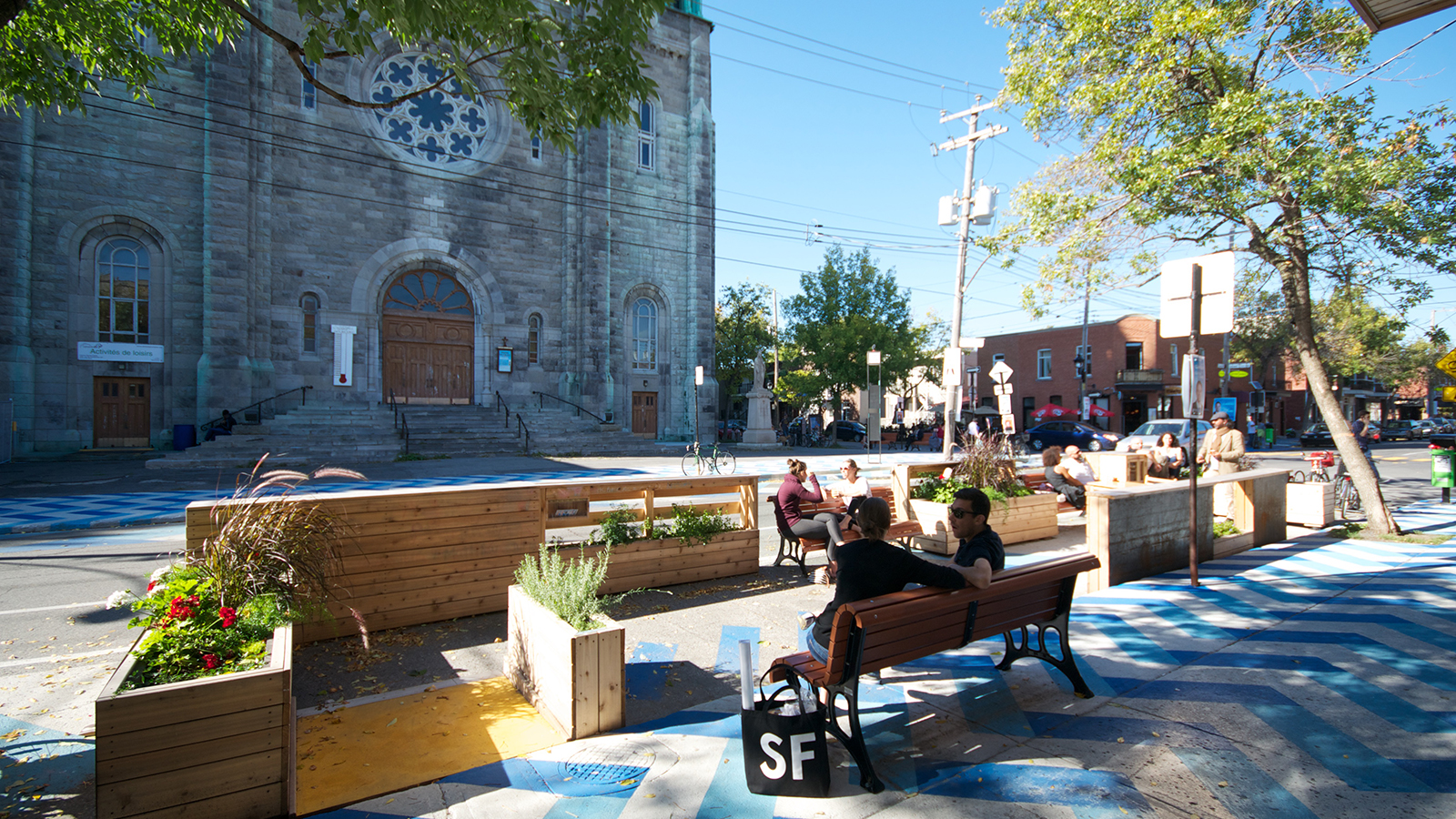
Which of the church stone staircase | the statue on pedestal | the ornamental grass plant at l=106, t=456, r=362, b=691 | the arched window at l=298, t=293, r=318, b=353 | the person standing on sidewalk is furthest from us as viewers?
the statue on pedestal

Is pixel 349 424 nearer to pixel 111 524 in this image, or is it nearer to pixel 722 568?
pixel 111 524

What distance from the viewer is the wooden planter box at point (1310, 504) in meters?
10.6

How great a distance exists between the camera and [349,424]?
72.5ft

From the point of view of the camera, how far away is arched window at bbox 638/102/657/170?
2997 cm

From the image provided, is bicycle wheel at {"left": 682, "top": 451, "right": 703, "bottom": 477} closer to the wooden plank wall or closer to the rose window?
the wooden plank wall

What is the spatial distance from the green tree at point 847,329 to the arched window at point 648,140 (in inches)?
520

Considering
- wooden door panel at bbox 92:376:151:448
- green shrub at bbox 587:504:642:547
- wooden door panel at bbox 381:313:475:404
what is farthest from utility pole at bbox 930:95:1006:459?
wooden door panel at bbox 92:376:151:448

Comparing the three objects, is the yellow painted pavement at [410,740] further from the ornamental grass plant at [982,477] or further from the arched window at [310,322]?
the arched window at [310,322]

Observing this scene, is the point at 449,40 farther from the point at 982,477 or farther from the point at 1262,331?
the point at 1262,331

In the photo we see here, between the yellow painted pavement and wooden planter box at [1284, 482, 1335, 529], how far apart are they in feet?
39.6

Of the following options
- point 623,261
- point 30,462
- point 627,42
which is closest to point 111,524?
point 627,42

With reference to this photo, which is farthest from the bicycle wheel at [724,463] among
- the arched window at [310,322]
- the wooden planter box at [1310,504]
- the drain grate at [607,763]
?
the drain grate at [607,763]

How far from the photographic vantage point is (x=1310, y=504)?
422 inches

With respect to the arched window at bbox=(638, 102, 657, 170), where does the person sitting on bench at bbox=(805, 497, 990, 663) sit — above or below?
below
